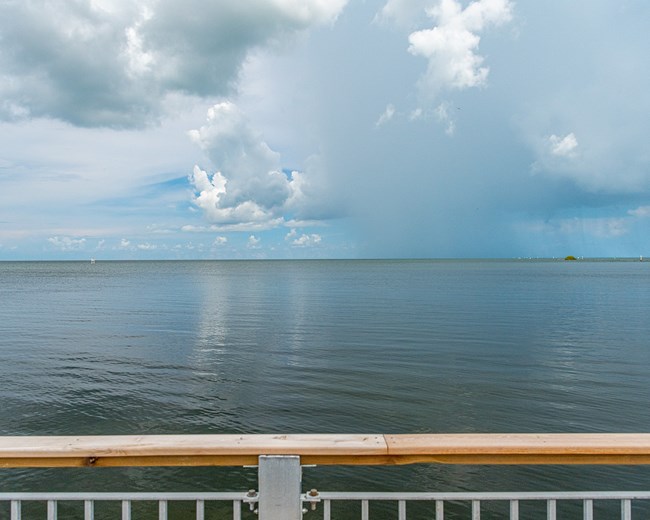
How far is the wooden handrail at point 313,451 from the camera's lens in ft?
8.50

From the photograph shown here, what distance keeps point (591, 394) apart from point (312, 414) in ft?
27.0

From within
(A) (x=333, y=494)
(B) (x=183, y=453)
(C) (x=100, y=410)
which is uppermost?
(B) (x=183, y=453)

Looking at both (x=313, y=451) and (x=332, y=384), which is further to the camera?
(x=332, y=384)

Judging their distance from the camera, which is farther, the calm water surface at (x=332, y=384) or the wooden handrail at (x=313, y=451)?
the calm water surface at (x=332, y=384)

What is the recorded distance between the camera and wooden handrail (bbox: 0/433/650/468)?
259 cm

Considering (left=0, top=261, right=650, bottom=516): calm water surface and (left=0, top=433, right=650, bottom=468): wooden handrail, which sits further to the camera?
(left=0, top=261, right=650, bottom=516): calm water surface

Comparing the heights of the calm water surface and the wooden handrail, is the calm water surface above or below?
below

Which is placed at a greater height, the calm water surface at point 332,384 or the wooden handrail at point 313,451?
the wooden handrail at point 313,451

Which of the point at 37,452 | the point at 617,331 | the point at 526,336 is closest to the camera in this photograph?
the point at 37,452

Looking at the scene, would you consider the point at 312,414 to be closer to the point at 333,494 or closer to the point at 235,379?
the point at 235,379

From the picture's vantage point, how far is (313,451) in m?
2.58

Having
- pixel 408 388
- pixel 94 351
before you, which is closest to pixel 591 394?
pixel 408 388

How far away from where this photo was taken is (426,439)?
2730mm

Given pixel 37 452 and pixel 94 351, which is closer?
pixel 37 452
